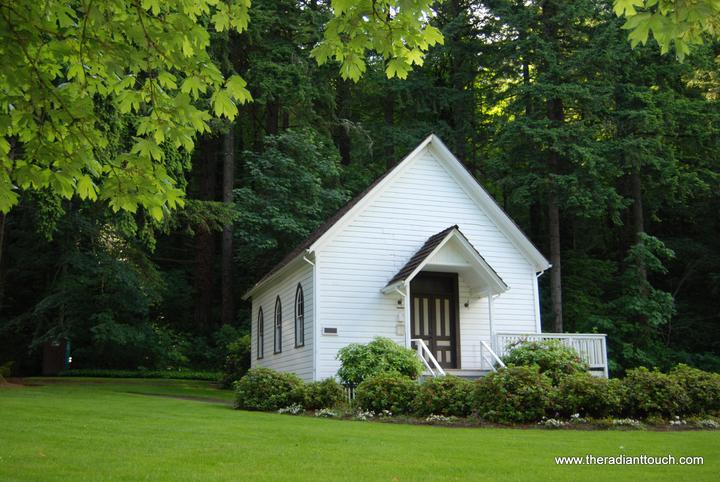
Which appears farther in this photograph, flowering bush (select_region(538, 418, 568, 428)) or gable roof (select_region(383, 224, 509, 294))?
gable roof (select_region(383, 224, 509, 294))

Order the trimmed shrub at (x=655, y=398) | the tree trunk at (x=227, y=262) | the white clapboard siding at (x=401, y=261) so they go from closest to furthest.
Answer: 1. the trimmed shrub at (x=655, y=398)
2. the white clapboard siding at (x=401, y=261)
3. the tree trunk at (x=227, y=262)

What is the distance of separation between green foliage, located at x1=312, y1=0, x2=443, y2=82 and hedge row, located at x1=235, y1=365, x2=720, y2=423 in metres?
8.25

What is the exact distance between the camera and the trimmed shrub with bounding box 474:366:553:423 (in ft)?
44.0

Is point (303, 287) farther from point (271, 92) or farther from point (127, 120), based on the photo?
point (271, 92)

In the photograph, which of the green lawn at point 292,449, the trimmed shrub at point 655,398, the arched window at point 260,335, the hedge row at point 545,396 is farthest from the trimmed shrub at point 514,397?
the arched window at point 260,335

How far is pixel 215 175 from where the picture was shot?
40094mm

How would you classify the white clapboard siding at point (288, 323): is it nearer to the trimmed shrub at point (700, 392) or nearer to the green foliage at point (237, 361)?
the green foliage at point (237, 361)

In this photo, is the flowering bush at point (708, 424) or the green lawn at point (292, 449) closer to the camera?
the green lawn at point (292, 449)

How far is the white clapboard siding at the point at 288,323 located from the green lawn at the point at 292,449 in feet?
21.3

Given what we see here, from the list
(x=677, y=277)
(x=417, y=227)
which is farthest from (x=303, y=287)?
(x=677, y=277)

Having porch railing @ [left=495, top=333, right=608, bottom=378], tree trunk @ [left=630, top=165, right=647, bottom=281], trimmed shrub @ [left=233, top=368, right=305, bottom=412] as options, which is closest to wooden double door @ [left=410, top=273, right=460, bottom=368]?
porch railing @ [left=495, top=333, right=608, bottom=378]

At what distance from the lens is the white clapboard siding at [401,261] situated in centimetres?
2012

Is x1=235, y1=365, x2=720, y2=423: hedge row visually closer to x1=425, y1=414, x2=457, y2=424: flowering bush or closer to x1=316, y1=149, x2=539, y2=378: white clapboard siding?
x1=425, y1=414, x2=457, y2=424: flowering bush

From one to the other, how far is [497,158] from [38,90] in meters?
28.0
